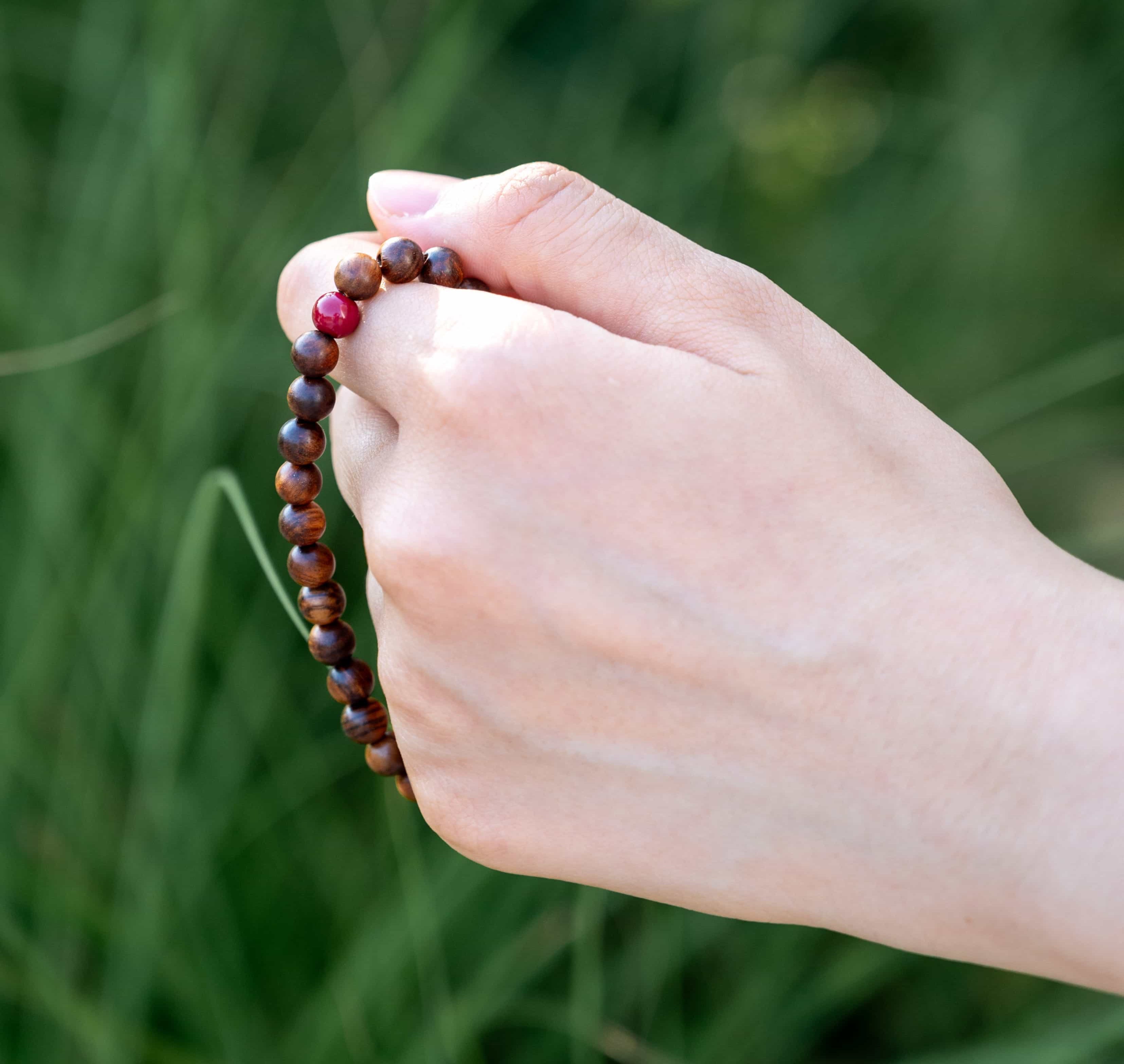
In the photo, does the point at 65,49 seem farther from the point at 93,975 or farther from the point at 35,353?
the point at 93,975

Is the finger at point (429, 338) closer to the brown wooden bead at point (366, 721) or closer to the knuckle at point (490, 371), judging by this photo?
the knuckle at point (490, 371)

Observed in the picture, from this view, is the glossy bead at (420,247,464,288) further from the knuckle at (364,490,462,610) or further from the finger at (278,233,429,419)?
the knuckle at (364,490,462,610)

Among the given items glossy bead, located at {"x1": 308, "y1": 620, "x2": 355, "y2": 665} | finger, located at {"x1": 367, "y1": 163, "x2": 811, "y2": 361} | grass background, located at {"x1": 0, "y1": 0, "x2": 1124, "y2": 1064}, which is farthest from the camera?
grass background, located at {"x1": 0, "y1": 0, "x2": 1124, "y2": 1064}

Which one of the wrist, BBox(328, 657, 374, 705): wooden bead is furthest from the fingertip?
the wrist

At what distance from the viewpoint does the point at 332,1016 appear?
3.03 feet

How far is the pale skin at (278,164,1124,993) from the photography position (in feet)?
1.88

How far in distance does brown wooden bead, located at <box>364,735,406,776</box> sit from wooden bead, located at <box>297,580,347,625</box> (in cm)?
11

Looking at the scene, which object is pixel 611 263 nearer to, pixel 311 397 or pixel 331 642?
pixel 311 397

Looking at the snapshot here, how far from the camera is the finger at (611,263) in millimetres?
659

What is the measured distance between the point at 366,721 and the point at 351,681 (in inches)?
1.3

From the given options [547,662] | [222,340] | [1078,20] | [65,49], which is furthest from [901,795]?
[1078,20]

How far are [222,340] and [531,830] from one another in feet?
2.27

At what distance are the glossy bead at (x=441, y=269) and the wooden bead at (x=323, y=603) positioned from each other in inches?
9.4

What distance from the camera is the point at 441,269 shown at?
0.69 m
